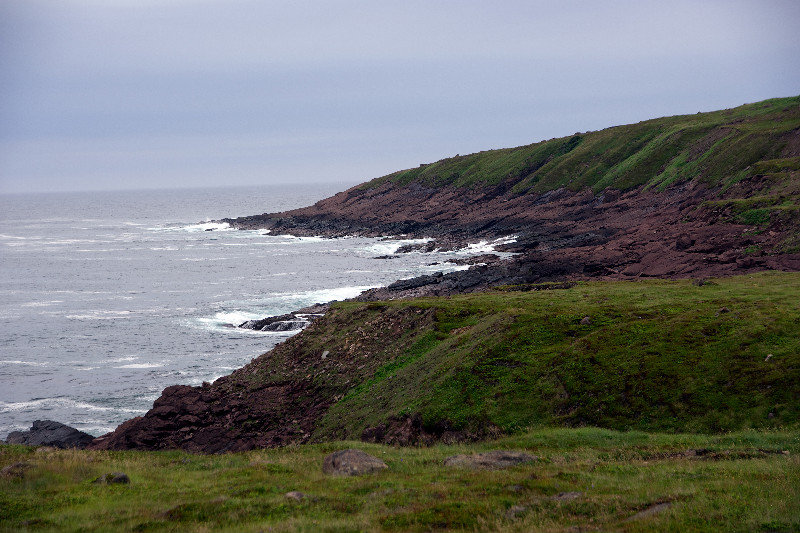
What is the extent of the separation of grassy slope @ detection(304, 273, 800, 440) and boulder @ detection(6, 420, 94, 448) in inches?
542

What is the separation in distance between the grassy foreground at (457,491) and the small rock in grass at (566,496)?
2.2 inches

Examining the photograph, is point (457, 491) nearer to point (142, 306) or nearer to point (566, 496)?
point (566, 496)

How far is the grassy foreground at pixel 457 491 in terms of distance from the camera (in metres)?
14.9

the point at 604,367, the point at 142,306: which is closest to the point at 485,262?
the point at 142,306

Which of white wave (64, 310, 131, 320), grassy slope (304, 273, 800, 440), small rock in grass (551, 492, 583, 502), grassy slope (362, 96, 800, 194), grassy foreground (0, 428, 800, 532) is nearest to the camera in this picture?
grassy foreground (0, 428, 800, 532)

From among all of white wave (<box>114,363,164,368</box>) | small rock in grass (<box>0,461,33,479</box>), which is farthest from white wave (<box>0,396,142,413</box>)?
small rock in grass (<box>0,461,33,479</box>)

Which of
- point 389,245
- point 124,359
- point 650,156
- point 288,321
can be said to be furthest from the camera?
point 389,245

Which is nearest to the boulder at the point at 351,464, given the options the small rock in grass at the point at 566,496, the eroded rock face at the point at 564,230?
the small rock in grass at the point at 566,496

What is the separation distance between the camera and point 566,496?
1655cm

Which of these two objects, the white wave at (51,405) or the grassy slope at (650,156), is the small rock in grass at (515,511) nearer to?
the white wave at (51,405)

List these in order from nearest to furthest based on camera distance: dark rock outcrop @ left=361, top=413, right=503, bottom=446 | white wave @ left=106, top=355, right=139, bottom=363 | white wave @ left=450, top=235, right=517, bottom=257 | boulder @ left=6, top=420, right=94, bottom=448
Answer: dark rock outcrop @ left=361, top=413, right=503, bottom=446
boulder @ left=6, top=420, right=94, bottom=448
white wave @ left=106, top=355, right=139, bottom=363
white wave @ left=450, top=235, right=517, bottom=257

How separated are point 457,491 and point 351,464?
4.73m

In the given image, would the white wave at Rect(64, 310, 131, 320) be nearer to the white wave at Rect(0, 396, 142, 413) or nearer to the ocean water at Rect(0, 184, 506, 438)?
the ocean water at Rect(0, 184, 506, 438)

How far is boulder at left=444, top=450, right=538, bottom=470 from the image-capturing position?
2036 cm
